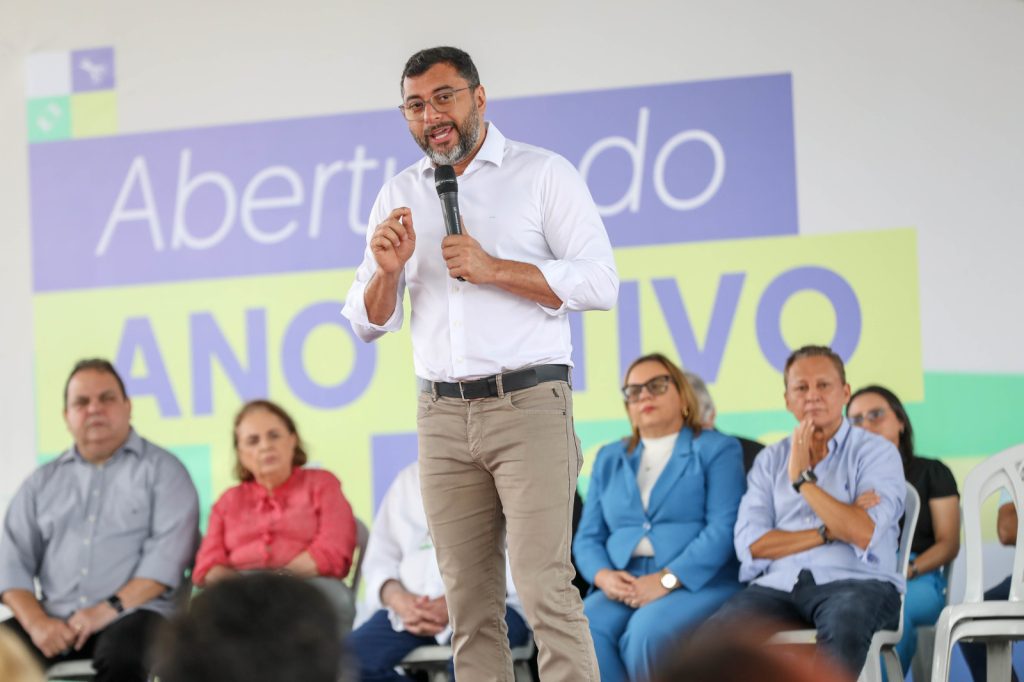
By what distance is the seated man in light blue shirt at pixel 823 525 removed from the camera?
12.7ft

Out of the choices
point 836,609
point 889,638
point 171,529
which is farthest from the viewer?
point 171,529

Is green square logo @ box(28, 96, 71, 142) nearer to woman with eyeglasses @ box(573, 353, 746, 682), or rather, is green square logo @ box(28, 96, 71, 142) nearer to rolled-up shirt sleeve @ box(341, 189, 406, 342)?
woman with eyeglasses @ box(573, 353, 746, 682)

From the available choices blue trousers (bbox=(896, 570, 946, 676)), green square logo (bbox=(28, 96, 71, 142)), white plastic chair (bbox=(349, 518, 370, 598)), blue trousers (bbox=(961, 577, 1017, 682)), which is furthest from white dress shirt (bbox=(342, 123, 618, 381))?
green square logo (bbox=(28, 96, 71, 142))

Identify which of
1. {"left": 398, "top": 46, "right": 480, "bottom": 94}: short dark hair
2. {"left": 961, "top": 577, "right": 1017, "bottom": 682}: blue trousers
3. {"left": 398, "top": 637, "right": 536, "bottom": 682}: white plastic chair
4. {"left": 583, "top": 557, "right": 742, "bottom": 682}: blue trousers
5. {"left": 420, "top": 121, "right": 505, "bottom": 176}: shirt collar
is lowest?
{"left": 961, "top": 577, "right": 1017, "bottom": 682}: blue trousers

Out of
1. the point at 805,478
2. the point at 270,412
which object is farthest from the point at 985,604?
the point at 270,412

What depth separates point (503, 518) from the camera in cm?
281

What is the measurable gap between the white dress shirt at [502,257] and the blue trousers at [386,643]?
60.1 inches

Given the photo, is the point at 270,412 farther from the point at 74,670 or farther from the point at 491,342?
the point at 491,342

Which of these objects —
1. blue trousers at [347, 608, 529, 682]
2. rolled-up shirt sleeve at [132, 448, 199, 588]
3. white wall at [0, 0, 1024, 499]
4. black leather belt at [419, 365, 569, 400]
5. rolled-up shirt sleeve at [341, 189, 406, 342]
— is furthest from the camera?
white wall at [0, 0, 1024, 499]

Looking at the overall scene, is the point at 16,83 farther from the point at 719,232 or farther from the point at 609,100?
the point at 719,232

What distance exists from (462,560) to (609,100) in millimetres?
3178

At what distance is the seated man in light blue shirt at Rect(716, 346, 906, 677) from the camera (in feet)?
12.7

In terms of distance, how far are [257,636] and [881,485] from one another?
3290mm

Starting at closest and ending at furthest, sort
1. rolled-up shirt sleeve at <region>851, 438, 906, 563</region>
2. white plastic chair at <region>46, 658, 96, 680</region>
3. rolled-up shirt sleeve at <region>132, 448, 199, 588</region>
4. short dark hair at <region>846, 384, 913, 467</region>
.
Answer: rolled-up shirt sleeve at <region>851, 438, 906, 563</region>, white plastic chair at <region>46, 658, 96, 680</region>, rolled-up shirt sleeve at <region>132, 448, 199, 588</region>, short dark hair at <region>846, 384, 913, 467</region>
